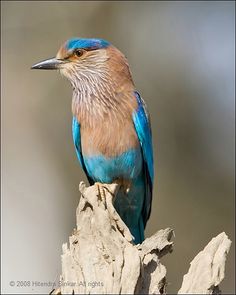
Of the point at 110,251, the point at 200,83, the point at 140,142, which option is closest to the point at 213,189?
the point at 200,83

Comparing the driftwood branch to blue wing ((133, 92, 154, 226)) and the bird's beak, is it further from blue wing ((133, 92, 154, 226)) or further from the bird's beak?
the bird's beak

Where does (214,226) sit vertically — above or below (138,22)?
below

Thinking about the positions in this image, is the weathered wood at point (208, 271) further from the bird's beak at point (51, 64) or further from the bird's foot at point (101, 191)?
the bird's beak at point (51, 64)

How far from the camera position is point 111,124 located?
728cm

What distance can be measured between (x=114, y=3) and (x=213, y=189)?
3.23 m

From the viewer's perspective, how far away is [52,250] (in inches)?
482

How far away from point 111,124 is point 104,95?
0.98 feet

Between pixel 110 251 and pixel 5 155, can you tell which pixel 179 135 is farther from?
pixel 110 251

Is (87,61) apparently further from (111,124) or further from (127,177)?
(127,177)

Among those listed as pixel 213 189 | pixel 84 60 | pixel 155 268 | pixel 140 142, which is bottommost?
pixel 213 189

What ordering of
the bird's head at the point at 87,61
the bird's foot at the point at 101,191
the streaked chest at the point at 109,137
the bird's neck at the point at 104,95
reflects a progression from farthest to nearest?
the bird's head at the point at 87,61 → the bird's neck at the point at 104,95 → the streaked chest at the point at 109,137 → the bird's foot at the point at 101,191

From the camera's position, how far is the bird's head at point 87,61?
754cm

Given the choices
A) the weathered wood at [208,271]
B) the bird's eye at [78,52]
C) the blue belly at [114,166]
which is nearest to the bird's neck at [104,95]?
the bird's eye at [78,52]

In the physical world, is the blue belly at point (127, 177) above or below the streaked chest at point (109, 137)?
below
